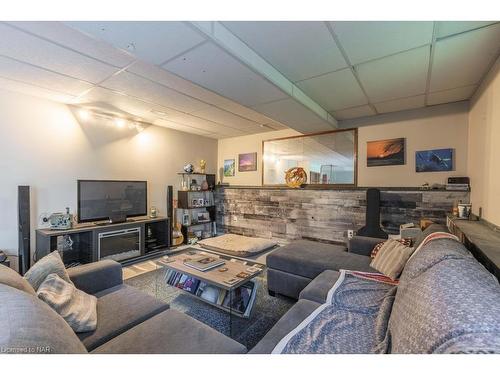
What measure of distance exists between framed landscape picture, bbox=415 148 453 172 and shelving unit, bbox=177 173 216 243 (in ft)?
12.6

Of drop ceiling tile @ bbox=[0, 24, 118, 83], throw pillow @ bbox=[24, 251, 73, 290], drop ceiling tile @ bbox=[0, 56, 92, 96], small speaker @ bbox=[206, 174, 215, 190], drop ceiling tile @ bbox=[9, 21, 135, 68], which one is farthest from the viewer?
small speaker @ bbox=[206, 174, 215, 190]

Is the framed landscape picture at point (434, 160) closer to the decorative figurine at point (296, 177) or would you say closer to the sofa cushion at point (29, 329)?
the decorative figurine at point (296, 177)

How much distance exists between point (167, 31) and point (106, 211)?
9.84 feet

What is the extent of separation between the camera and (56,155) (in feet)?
10.3

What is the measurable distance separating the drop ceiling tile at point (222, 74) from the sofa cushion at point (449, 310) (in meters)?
1.82

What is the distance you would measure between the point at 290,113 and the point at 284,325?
249 centimetres

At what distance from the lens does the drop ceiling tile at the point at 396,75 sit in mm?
1923

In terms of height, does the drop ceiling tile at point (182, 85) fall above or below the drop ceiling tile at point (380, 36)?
above

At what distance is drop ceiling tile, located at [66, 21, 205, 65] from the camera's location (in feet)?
4.48

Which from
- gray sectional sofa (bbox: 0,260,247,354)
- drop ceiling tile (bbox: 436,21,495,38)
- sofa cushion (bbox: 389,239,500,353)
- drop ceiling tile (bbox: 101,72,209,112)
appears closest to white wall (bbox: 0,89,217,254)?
drop ceiling tile (bbox: 101,72,209,112)

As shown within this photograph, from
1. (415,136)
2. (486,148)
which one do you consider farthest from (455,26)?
(415,136)

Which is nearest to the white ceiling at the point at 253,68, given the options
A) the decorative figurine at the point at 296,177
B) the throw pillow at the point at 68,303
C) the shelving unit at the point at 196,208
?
the decorative figurine at the point at 296,177

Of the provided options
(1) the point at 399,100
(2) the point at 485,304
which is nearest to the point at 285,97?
(1) the point at 399,100

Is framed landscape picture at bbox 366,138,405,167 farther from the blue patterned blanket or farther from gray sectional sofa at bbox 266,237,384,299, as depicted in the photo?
the blue patterned blanket
